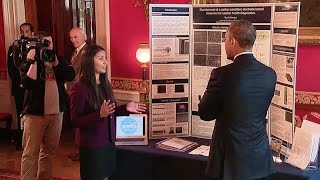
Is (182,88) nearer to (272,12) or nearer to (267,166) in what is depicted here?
(272,12)

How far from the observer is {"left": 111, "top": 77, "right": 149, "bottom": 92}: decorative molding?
17.0ft

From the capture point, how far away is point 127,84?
527cm

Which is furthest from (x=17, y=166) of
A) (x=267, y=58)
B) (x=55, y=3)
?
(x=267, y=58)

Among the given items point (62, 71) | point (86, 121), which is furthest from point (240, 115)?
point (62, 71)

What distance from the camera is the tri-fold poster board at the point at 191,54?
10.6ft

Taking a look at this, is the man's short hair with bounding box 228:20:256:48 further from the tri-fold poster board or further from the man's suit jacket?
the tri-fold poster board

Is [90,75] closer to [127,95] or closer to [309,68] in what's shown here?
[309,68]

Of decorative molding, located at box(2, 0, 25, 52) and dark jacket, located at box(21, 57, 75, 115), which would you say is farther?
decorative molding, located at box(2, 0, 25, 52)

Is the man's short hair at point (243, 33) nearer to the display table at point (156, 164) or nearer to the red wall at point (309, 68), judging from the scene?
the display table at point (156, 164)

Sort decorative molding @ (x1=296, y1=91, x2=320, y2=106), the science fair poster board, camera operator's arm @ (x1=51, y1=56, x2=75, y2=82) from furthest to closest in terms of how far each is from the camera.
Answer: decorative molding @ (x1=296, y1=91, x2=320, y2=106) < camera operator's arm @ (x1=51, y1=56, x2=75, y2=82) < the science fair poster board

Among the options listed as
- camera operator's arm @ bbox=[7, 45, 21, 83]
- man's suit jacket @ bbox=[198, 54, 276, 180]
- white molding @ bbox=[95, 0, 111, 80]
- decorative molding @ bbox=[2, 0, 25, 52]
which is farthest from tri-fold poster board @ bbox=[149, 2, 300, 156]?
decorative molding @ bbox=[2, 0, 25, 52]

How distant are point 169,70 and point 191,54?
0.72 feet

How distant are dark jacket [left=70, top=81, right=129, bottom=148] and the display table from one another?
0.47 metres

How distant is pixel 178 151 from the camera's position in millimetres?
3402
